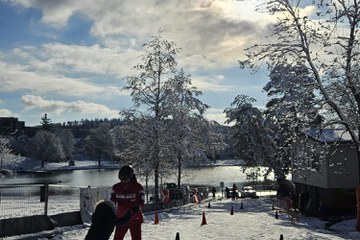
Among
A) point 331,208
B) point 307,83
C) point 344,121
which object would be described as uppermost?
point 307,83

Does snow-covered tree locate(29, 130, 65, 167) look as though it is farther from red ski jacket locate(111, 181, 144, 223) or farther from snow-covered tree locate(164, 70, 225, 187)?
red ski jacket locate(111, 181, 144, 223)

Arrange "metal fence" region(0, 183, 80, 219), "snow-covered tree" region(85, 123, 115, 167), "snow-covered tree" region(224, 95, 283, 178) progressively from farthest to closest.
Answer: "snow-covered tree" region(85, 123, 115, 167), "snow-covered tree" region(224, 95, 283, 178), "metal fence" region(0, 183, 80, 219)

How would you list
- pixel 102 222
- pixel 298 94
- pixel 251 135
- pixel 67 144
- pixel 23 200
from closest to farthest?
pixel 102 222 < pixel 23 200 < pixel 298 94 < pixel 251 135 < pixel 67 144

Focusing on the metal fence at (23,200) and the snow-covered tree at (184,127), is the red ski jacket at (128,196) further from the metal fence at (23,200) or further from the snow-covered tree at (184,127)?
Result: the snow-covered tree at (184,127)

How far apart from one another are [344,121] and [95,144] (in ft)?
499

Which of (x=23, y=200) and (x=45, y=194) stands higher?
(x=45, y=194)

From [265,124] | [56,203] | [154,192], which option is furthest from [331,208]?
[265,124]

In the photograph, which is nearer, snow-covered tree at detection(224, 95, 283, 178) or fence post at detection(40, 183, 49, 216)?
fence post at detection(40, 183, 49, 216)

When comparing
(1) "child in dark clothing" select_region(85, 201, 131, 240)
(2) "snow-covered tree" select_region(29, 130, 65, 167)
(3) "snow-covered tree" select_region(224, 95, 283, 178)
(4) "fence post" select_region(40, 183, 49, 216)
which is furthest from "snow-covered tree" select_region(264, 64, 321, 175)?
(2) "snow-covered tree" select_region(29, 130, 65, 167)

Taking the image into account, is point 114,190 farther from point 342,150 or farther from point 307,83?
point 342,150

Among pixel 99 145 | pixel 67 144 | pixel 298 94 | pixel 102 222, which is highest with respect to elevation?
pixel 67 144

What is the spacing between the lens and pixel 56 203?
2405 cm

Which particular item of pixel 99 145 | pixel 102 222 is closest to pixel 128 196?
pixel 102 222

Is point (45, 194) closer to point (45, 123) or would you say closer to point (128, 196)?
point (128, 196)
